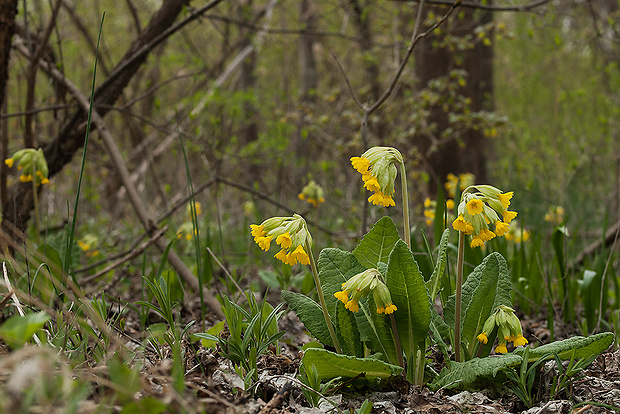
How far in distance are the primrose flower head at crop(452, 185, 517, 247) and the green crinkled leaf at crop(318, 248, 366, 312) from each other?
415mm

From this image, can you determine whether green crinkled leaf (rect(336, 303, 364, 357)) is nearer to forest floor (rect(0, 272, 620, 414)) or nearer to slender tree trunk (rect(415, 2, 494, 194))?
forest floor (rect(0, 272, 620, 414))

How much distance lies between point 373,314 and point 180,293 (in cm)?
149

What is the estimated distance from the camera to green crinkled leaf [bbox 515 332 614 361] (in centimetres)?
152

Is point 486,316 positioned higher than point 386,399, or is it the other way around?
point 486,316

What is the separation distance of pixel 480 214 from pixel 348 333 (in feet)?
1.90

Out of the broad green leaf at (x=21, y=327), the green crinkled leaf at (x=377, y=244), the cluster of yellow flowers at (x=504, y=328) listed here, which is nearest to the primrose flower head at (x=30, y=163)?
the green crinkled leaf at (x=377, y=244)

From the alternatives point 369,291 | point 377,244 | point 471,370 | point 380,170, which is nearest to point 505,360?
point 471,370

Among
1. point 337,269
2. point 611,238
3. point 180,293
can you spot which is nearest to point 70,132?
point 180,293

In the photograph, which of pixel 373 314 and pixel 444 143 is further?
pixel 444 143

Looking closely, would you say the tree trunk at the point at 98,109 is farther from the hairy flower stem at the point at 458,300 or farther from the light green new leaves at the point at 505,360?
the light green new leaves at the point at 505,360

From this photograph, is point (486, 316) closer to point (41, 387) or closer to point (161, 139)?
point (41, 387)

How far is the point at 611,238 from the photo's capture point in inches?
139

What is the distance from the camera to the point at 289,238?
64.7 inches

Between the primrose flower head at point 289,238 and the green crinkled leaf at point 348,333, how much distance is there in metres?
0.24
